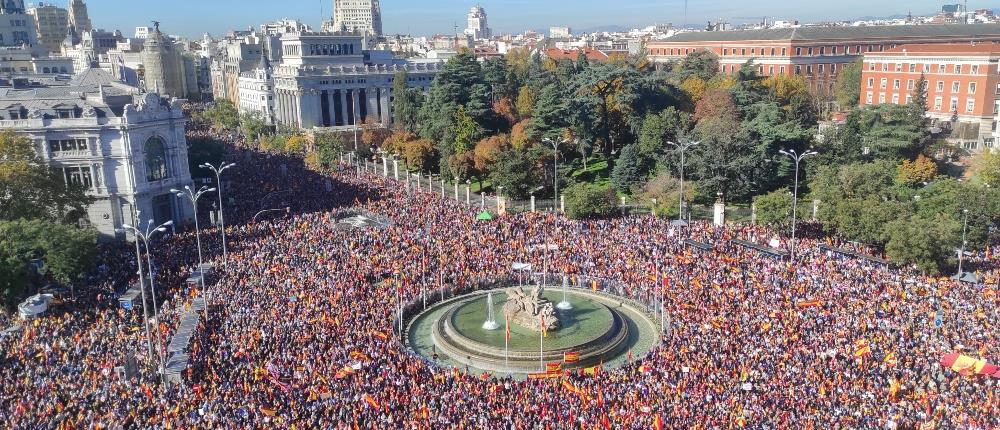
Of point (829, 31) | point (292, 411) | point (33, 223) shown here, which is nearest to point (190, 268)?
point (33, 223)

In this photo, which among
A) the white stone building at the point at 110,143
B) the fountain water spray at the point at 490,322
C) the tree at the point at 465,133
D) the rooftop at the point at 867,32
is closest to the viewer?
the fountain water spray at the point at 490,322

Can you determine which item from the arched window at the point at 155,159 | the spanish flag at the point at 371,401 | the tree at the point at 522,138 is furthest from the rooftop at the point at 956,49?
the arched window at the point at 155,159

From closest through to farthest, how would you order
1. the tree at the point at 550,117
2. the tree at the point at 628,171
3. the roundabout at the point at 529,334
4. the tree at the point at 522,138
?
1. the roundabout at the point at 529,334
2. the tree at the point at 628,171
3. the tree at the point at 550,117
4. the tree at the point at 522,138

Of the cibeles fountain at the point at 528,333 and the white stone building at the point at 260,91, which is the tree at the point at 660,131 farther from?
the white stone building at the point at 260,91

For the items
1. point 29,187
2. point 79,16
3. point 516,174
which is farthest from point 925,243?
point 79,16

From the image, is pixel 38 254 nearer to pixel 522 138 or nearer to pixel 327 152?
pixel 522 138

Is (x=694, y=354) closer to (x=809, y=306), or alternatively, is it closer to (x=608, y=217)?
(x=809, y=306)
